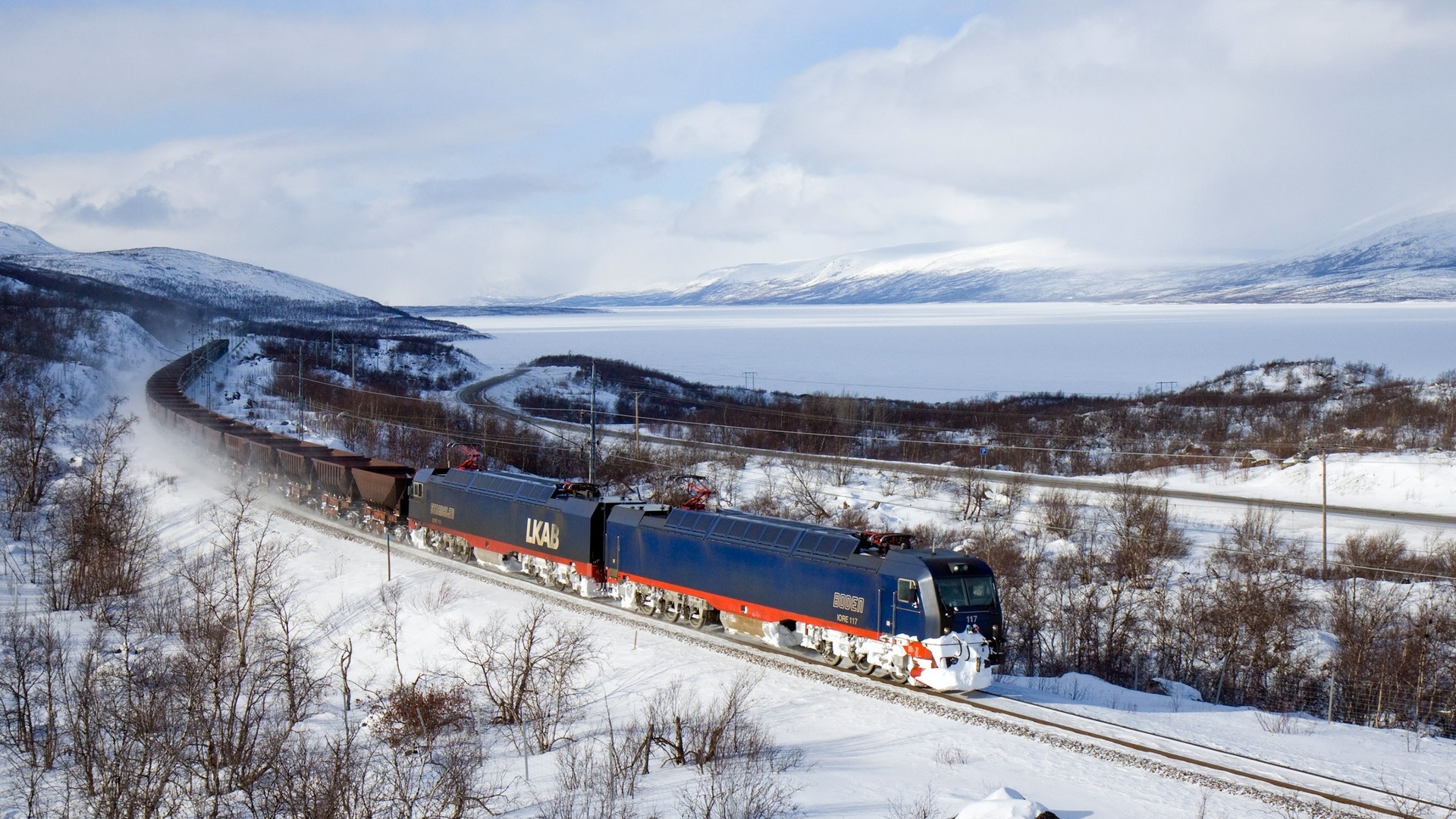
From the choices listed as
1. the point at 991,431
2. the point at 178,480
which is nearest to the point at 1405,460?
the point at 991,431

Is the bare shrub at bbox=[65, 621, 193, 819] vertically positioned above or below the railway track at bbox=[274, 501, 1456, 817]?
below

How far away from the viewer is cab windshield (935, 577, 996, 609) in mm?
21469

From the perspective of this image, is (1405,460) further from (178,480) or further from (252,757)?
(178,480)

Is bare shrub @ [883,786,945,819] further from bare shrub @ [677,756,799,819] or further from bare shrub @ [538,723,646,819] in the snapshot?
bare shrub @ [538,723,646,819]

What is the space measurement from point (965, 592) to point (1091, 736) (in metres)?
3.82

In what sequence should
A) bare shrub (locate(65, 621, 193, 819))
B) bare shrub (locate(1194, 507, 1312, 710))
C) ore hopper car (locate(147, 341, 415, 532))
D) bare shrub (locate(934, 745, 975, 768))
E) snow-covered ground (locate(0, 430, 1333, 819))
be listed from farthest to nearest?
ore hopper car (locate(147, 341, 415, 532)) → bare shrub (locate(1194, 507, 1312, 710)) → bare shrub (locate(934, 745, 975, 768)) → snow-covered ground (locate(0, 430, 1333, 819)) → bare shrub (locate(65, 621, 193, 819))

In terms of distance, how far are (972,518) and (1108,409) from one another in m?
34.5

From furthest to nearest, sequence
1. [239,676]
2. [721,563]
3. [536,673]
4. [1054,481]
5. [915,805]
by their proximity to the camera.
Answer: [1054,481], [721,563], [536,673], [239,676], [915,805]

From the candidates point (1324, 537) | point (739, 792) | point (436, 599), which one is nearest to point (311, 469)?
point (436, 599)

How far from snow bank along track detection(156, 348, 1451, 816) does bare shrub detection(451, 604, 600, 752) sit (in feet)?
7.47

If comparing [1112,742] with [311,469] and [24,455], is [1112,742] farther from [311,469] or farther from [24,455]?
[24,455]

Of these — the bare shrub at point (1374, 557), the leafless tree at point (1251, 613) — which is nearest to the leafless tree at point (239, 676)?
the leafless tree at point (1251, 613)

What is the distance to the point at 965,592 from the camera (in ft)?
71.8

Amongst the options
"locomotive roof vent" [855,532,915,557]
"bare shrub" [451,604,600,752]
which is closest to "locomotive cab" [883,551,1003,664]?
"locomotive roof vent" [855,532,915,557]
